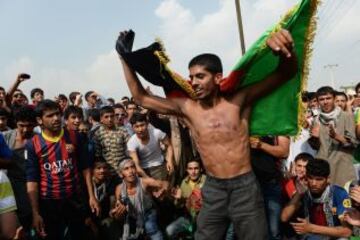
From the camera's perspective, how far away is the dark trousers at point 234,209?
3.23m

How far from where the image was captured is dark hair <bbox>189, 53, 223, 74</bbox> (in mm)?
3326

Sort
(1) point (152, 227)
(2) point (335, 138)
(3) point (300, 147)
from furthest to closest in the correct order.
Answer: (3) point (300, 147) < (2) point (335, 138) < (1) point (152, 227)

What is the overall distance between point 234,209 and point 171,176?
267cm

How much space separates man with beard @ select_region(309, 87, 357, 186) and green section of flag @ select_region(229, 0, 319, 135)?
7.58ft

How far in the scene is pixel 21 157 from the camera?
509 cm

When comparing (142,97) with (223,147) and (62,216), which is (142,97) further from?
(62,216)

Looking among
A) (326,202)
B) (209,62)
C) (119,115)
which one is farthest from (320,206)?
(119,115)

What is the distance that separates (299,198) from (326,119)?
84.3 inches

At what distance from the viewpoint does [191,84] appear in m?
3.45

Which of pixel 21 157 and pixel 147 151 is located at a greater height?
pixel 21 157

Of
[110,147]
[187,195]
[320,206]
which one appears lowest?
[320,206]

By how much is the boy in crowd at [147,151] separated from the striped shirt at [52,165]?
129 cm

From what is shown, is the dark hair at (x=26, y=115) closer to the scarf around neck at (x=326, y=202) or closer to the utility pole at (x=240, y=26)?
the scarf around neck at (x=326, y=202)

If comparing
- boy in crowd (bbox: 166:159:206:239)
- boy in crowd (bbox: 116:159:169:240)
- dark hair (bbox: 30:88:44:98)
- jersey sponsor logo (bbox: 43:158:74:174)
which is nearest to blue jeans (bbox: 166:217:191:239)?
boy in crowd (bbox: 166:159:206:239)
